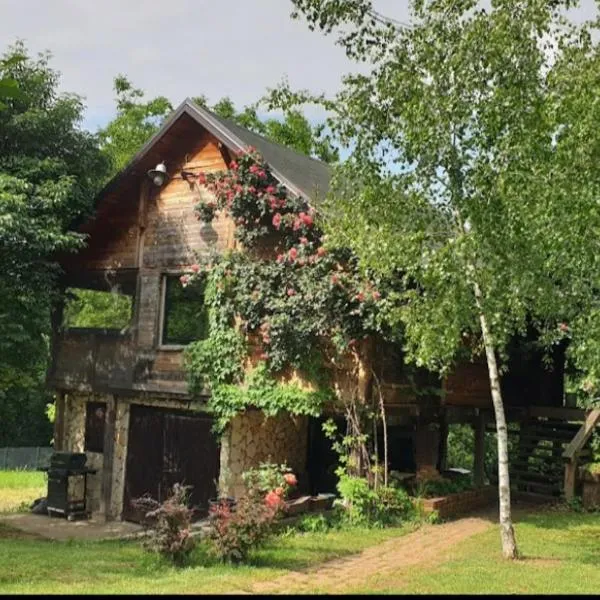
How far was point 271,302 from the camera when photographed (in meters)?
11.7

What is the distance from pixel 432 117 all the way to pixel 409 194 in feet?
3.21

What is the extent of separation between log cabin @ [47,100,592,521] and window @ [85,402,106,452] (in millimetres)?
518

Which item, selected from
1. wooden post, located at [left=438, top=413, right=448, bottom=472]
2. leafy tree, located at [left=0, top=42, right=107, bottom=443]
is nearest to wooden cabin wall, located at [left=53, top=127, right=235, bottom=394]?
leafy tree, located at [left=0, top=42, right=107, bottom=443]

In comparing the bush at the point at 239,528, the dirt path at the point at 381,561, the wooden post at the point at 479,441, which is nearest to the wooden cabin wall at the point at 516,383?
the wooden post at the point at 479,441

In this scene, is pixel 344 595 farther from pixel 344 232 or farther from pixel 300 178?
pixel 300 178

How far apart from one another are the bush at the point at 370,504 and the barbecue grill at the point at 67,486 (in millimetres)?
6328

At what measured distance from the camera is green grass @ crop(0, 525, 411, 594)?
7273 millimetres

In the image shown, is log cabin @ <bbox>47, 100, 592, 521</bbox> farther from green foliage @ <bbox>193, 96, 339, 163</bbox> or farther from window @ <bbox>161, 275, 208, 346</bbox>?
green foliage @ <bbox>193, 96, 339, 163</bbox>

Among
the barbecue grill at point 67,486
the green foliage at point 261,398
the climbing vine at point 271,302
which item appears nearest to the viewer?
the climbing vine at point 271,302

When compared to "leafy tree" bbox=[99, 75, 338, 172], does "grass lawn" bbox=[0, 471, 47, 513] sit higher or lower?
lower

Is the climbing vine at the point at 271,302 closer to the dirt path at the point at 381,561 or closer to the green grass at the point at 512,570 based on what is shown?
the dirt path at the point at 381,561

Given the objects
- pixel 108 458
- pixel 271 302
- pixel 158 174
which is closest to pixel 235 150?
pixel 158 174

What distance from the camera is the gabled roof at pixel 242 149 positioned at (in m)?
12.2

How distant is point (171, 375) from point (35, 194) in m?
4.36
